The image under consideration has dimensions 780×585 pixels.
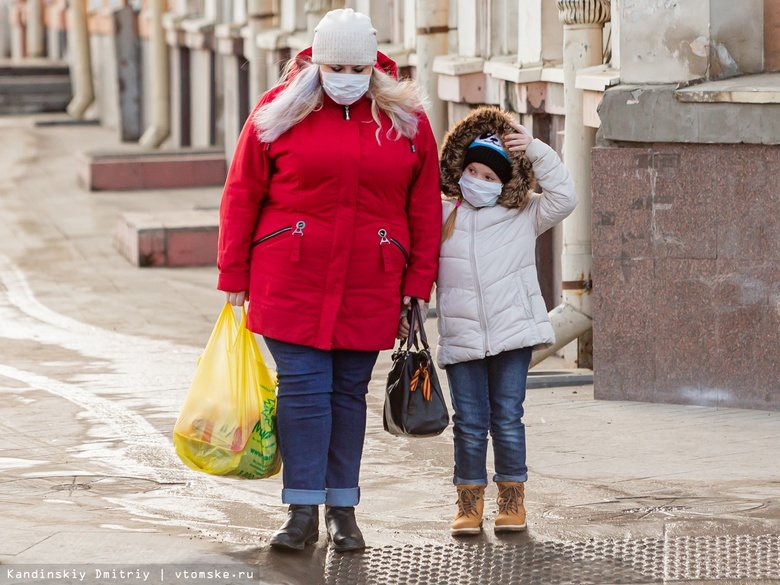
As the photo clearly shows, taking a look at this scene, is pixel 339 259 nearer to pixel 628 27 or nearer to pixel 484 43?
pixel 628 27

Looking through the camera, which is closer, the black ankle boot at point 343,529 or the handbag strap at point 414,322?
the black ankle boot at point 343,529

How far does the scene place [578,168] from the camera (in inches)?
323

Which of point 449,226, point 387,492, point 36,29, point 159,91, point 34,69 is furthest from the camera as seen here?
point 36,29

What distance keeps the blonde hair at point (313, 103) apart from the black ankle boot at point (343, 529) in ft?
3.82

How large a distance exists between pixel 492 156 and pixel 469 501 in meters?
1.10

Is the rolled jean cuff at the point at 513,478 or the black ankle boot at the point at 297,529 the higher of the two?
the rolled jean cuff at the point at 513,478

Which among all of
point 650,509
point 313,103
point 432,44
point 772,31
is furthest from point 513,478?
point 432,44

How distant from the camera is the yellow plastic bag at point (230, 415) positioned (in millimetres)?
5109

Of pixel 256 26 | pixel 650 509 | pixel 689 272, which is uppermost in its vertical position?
pixel 256 26

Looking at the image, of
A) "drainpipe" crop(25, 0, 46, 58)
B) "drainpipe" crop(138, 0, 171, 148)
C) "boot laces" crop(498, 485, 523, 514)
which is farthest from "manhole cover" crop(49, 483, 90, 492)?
"drainpipe" crop(25, 0, 46, 58)

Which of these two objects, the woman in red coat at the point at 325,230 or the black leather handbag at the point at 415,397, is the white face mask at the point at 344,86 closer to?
the woman in red coat at the point at 325,230

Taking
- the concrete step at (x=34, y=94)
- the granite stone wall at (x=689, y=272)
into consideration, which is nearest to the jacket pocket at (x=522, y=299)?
the granite stone wall at (x=689, y=272)

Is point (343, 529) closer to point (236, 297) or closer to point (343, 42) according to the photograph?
point (236, 297)

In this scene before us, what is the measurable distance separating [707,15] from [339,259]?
2.82 metres
